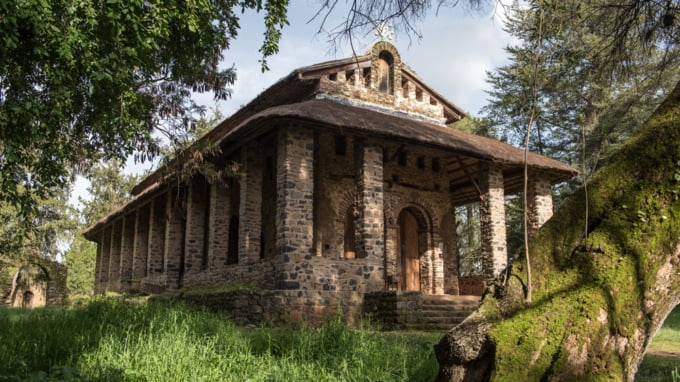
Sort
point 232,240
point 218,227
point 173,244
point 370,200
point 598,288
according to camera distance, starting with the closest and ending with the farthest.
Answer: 1. point 598,288
2. point 370,200
3. point 218,227
4. point 232,240
5. point 173,244

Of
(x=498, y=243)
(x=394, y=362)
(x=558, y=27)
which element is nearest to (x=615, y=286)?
(x=558, y=27)

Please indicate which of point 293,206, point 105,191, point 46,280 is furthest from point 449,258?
point 105,191

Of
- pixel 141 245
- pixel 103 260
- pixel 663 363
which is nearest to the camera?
pixel 663 363

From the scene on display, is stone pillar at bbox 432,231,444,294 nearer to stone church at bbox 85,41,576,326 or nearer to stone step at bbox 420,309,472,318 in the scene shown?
stone church at bbox 85,41,576,326

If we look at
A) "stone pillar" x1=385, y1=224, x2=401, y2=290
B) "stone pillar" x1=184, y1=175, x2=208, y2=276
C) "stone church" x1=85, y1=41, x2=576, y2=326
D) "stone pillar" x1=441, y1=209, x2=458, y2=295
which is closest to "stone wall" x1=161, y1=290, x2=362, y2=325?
"stone church" x1=85, y1=41, x2=576, y2=326

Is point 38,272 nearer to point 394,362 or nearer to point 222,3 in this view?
point 222,3

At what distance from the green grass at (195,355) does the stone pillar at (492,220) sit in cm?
808

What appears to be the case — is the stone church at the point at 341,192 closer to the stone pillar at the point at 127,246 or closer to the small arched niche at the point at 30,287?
the stone pillar at the point at 127,246

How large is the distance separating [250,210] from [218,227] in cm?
178

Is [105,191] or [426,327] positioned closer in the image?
[426,327]

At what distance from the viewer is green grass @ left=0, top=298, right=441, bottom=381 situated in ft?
15.4

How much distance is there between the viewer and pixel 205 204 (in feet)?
54.9

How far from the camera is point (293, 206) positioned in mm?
11148

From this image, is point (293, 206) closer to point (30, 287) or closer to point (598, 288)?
point (598, 288)
